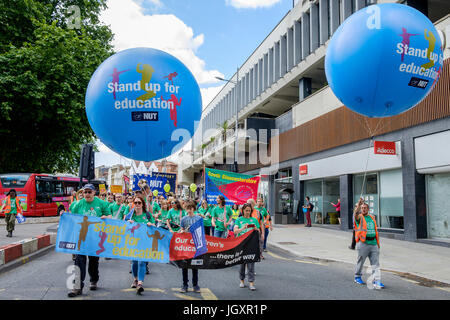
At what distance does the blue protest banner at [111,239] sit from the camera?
5.69 meters

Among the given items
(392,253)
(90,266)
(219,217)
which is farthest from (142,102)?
(392,253)

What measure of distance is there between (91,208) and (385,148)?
1169 centimetres

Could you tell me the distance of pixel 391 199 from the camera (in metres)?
14.7

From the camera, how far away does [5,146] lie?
1961 cm

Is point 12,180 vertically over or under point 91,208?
over

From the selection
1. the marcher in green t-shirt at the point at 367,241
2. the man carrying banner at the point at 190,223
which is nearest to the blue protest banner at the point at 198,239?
the man carrying banner at the point at 190,223

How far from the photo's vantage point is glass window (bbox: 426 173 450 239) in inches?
483

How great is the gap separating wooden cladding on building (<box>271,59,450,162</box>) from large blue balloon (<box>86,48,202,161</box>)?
6007 millimetres

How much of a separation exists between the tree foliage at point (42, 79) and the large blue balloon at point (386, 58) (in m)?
14.6

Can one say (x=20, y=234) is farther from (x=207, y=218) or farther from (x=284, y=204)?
(x=284, y=204)

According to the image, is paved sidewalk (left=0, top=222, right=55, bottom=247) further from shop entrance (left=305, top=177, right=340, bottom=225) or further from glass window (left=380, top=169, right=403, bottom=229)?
shop entrance (left=305, top=177, right=340, bottom=225)

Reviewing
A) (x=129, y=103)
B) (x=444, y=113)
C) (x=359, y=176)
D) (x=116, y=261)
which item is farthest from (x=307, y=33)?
(x=129, y=103)

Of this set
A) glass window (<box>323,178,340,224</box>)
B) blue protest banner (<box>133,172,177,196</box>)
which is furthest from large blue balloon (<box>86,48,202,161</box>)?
glass window (<box>323,178,340,224</box>)
